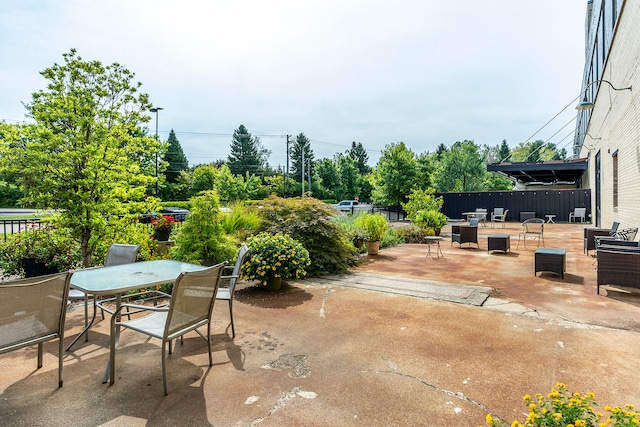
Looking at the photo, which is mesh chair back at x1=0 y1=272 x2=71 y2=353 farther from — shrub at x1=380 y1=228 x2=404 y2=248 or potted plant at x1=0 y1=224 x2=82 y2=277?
shrub at x1=380 y1=228 x2=404 y2=248

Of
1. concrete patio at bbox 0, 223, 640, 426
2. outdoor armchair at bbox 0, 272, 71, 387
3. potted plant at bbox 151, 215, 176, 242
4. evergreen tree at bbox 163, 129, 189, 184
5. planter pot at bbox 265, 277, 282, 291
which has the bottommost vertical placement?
concrete patio at bbox 0, 223, 640, 426

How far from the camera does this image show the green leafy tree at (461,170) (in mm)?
35000

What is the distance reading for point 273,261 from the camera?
498cm

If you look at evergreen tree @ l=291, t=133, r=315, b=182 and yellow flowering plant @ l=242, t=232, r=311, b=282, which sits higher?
evergreen tree @ l=291, t=133, r=315, b=182

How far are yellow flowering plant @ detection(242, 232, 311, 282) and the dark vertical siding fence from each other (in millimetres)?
17618

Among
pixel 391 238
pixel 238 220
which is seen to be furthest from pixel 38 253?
pixel 391 238

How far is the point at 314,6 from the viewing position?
6.36m

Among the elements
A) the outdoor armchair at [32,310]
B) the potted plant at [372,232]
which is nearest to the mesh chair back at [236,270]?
the outdoor armchair at [32,310]


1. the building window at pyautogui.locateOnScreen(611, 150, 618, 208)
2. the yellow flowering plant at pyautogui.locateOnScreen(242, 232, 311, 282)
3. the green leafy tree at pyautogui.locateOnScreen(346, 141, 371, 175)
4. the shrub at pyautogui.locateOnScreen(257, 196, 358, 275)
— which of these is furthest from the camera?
the green leafy tree at pyautogui.locateOnScreen(346, 141, 371, 175)

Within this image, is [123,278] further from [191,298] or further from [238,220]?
[238,220]

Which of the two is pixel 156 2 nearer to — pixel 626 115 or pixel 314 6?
pixel 314 6

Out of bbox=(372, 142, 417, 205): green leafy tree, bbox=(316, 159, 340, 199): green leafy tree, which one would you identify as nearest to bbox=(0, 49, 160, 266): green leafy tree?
bbox=(372, 142, 417, 205): green leafy tree

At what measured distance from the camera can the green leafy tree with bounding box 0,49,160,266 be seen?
4703 millimetres

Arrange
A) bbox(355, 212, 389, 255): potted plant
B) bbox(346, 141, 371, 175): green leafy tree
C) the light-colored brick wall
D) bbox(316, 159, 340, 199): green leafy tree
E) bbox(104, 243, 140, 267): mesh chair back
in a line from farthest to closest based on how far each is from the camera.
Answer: bbox(346, 141, 371, 175): green leafy tree, bbox(316, 159, 340, 199): green leafy tree, bbox(355, 212, 389, 255): potted plant, the light-colored brick wall, bbox(104, 243, 140, 267): mesh chair back
